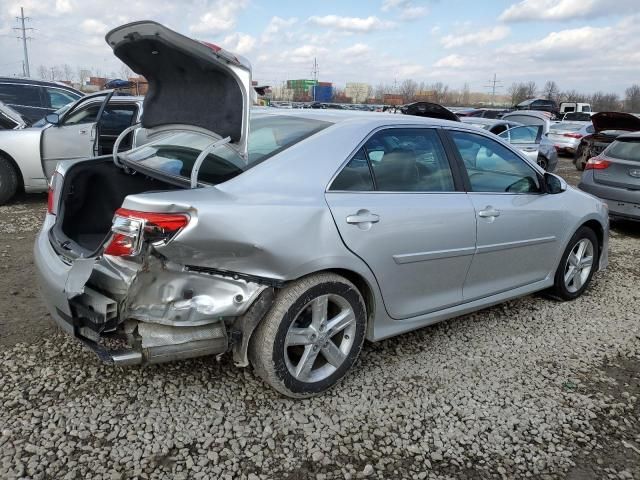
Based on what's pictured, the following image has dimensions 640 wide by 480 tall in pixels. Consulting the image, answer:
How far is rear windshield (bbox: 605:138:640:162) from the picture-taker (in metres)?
7.05

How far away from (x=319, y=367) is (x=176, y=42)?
1.87m

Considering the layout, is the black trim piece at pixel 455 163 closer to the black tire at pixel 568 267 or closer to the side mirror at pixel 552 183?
the side mirror at pixel 552 183

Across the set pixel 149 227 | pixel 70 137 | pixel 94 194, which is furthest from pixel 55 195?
pixel 70 137

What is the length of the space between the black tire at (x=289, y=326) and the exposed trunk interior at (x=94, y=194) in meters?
1.25

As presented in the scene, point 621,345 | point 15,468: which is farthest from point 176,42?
point 621,345

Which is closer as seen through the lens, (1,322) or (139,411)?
(139,411)

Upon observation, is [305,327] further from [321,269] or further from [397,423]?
[397,423]

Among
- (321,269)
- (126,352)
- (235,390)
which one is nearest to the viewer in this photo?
(126,352)

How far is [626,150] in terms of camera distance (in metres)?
7.21

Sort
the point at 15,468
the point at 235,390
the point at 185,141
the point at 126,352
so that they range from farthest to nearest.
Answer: the point at 185,141, the point at 235,390, the point at 126,352, the point at 15,468

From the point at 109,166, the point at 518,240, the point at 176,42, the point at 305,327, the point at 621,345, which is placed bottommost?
the point at 621,345

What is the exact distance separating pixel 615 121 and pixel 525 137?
7.06ft

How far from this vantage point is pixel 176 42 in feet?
8.15

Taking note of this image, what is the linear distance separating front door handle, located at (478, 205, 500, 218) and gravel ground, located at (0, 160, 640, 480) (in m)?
0.91
